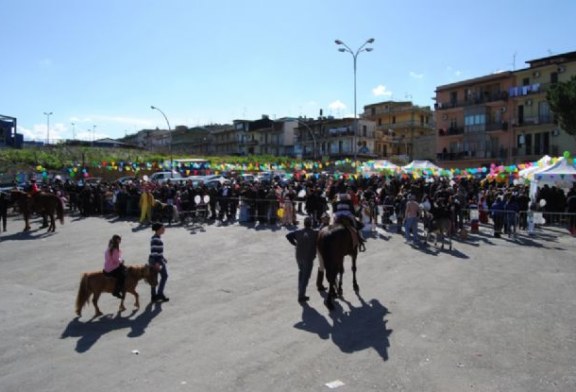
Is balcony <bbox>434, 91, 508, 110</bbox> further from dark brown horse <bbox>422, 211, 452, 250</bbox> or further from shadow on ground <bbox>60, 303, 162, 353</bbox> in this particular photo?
shadow on ground <bbox>60, 303, 162, 353</bbox>

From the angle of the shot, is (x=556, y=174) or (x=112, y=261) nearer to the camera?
(x=112, y=261)

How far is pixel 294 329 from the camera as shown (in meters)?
8.20

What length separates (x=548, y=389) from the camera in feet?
19.4

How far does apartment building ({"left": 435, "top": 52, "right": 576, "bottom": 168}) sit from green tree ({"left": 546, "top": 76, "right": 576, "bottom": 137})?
38.3 feet

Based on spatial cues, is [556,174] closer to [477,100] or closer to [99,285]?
[99,285]

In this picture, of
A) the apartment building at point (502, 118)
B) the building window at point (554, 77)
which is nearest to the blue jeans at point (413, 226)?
the apartment building at point (502, 118)

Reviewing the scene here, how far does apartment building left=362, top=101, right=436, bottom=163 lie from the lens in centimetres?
8231

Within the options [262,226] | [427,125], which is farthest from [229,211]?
[427,125]

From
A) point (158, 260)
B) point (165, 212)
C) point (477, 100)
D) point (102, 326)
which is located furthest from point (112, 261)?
point (477, 100)

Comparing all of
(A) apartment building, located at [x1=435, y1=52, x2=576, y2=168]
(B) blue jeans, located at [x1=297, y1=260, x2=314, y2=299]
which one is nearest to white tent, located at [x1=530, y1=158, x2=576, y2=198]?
(B) blue jeans, located at [x1=297, y1=260, x2=314, y2=299]

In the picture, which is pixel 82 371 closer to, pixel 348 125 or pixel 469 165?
pixel 469 165

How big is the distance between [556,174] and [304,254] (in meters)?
16.8

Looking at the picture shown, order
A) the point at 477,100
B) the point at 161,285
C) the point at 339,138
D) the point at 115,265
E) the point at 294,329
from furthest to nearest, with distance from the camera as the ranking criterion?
the point at 339,138, the point at 477,100, the point at 161,285, the point at 115,265, the point at 294,329

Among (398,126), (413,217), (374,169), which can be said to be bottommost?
(413,217)
